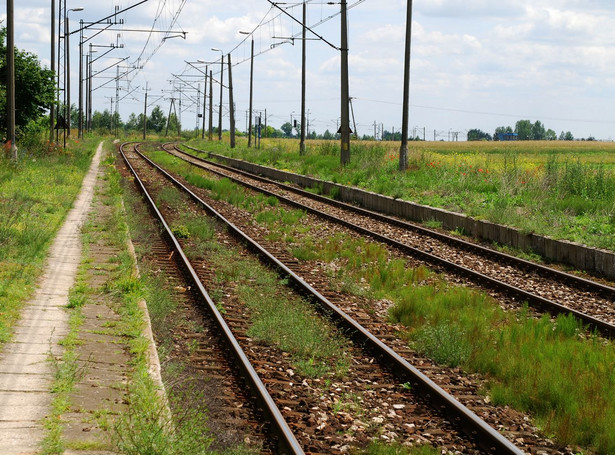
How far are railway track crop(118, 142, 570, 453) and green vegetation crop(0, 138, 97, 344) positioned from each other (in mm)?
3026

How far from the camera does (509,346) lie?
8.90 meters

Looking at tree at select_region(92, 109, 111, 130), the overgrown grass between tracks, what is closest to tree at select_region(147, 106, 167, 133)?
tree at select_region(92, 109, 111, 130)

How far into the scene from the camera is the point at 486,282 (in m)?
13.0

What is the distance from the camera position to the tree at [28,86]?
36.9 meters

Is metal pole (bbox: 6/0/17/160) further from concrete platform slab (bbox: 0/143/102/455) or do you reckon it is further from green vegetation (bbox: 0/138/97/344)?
concrete platform slab (bbox: 0/143/102/455)

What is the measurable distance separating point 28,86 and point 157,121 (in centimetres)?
12465

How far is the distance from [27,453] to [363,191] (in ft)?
70.0

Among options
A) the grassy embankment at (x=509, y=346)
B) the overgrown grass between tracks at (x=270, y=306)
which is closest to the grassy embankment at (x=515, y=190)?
the grassy embankment at (x=509, y=346)

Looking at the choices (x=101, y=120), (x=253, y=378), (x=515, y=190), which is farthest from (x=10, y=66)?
(x=101, y=120)

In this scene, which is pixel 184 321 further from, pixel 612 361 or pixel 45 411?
pixel 612 361

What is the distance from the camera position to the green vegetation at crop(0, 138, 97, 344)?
10.3 metres

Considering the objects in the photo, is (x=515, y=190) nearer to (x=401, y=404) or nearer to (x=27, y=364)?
(x=401, y=404)

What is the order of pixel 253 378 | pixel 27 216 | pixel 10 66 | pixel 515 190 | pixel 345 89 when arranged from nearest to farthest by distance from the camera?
pixel 253 378, pixel 27 216, pixel 515 190, pixel 10 66, pixel 345 89

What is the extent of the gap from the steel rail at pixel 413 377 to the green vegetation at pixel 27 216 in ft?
12.9
